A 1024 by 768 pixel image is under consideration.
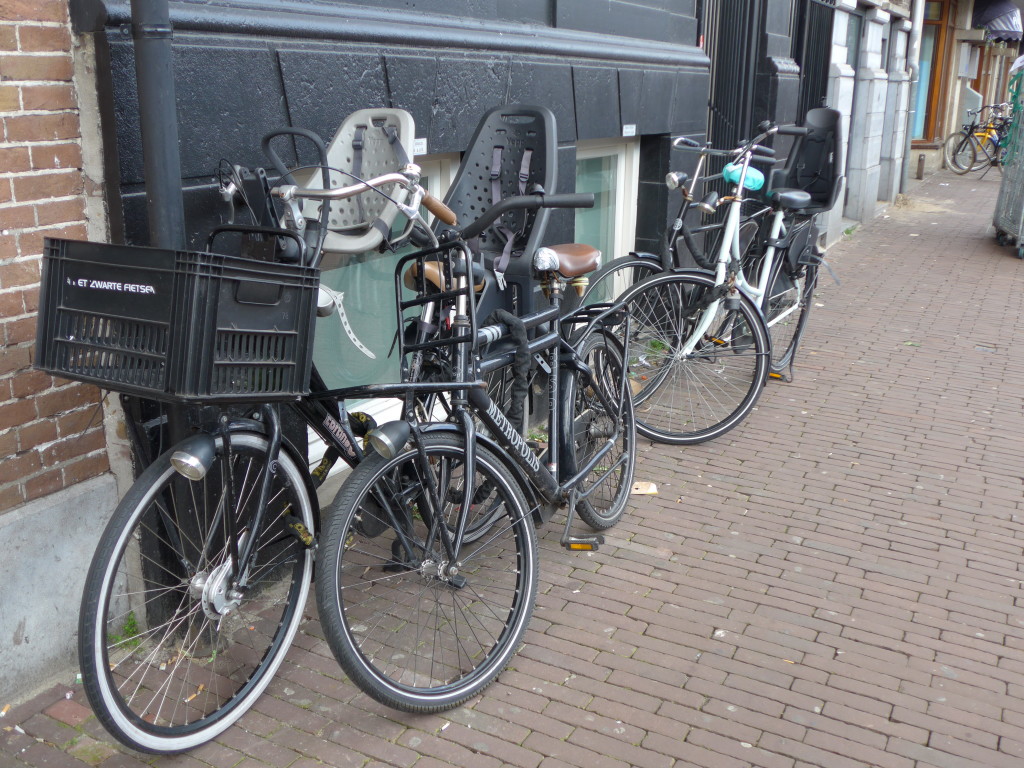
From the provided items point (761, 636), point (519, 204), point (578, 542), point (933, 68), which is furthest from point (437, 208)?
point (933, 68)

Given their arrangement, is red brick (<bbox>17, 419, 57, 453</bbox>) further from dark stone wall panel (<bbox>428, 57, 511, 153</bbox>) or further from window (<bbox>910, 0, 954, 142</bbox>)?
window (<bbox>910, 0, 954, 142</bbox>)

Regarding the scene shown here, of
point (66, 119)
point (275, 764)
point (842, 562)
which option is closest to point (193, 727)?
point (275, 764)

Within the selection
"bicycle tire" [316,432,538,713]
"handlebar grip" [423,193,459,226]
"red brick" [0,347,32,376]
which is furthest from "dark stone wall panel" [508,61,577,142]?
"red brick" [0,347,32,376]

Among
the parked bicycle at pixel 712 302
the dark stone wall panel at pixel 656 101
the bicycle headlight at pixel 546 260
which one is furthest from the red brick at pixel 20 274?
the dark stone wall panel at pixel 656 101

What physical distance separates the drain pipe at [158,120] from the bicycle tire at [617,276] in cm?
232

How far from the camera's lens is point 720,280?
18.1 feet

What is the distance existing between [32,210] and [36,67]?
423 millimetres

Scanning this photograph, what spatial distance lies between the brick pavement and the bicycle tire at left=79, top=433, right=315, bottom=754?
5.8 inches

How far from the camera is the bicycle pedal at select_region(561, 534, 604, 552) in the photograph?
14.0 feet

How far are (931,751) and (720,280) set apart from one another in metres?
2.98

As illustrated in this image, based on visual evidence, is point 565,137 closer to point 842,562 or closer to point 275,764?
point 842,562

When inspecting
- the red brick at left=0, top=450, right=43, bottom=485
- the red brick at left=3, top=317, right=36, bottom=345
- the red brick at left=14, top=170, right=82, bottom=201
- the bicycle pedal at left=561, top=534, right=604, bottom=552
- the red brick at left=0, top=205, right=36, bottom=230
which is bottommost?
the bicycle pedal at left=561, top=534, right=604, bottom=552

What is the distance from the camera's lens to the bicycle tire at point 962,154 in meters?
21.3

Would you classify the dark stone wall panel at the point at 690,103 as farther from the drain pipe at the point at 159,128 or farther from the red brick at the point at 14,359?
the red brick at the point at 14,359
